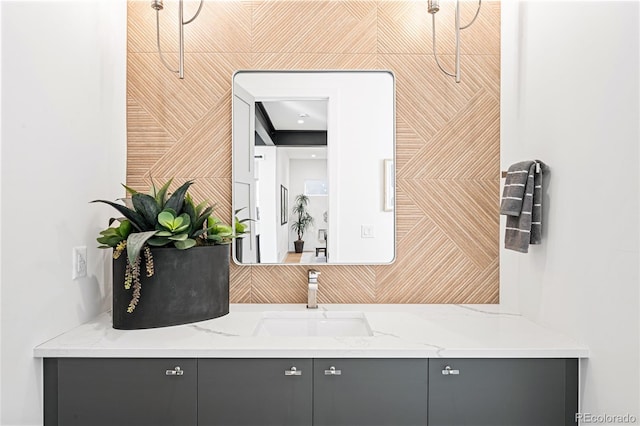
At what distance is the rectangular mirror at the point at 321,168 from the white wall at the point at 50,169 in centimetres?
51

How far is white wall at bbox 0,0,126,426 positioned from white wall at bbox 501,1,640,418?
61.8 inches

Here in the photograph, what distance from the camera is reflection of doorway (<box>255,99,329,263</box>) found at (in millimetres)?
1852

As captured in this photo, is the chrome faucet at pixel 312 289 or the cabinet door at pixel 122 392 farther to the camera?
the chrome faucet at pixel 312 289

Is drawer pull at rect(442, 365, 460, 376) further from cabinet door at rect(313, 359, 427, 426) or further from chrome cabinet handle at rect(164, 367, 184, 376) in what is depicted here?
chrome cabinet handle at rect(164, 367, 184, 376)

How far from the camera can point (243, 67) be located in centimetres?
190

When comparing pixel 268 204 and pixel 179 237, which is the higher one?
pixel 268 204

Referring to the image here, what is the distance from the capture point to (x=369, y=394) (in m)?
1.30

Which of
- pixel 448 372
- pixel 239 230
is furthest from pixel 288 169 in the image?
pixel 448 372

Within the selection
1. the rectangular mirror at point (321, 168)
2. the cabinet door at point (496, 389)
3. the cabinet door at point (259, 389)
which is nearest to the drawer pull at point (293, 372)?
the cabinet door at point (259, 389)

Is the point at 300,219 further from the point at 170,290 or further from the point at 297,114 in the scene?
the point at 170,290

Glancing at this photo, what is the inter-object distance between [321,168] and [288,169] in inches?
5.3

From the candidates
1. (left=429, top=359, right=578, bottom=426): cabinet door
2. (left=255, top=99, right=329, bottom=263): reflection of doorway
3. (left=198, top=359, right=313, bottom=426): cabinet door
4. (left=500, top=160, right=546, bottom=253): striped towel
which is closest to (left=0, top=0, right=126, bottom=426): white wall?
(left=198, top=359, right=313, bottom=426): cabinet door

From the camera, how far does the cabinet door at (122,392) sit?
1.31 meters

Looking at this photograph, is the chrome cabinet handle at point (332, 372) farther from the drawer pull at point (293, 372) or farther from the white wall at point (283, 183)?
the white wall at point (283, 183)
